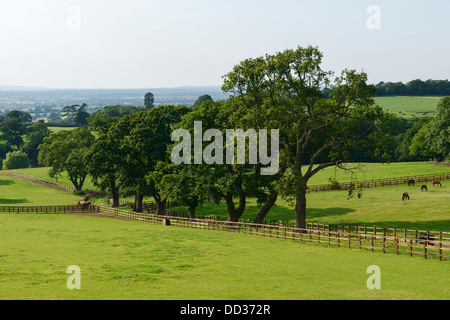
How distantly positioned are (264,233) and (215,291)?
19.9 metres

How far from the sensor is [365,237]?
114 feet

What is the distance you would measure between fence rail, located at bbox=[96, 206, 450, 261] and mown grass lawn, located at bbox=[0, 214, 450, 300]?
91 centimetres

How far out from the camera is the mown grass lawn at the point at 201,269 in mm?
20155

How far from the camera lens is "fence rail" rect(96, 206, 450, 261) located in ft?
97.1

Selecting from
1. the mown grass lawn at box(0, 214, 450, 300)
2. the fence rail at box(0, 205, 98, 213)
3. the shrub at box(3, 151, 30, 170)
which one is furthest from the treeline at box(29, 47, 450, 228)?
the shrub at box(3, 151, 30, 170)

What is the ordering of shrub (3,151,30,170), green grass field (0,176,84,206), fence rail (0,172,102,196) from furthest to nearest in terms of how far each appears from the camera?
shrub (3,151,30,170), fence rail (0,172,102,196), green grass field (0,176,84,206)

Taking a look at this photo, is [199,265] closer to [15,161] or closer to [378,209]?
[378,209]

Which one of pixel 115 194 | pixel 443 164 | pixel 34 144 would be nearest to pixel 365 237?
pixel 115 194

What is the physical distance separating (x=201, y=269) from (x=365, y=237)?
45.6 feet

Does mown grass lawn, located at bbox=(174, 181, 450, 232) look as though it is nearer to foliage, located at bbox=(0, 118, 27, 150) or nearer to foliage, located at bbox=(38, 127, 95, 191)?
foliage, located at bbox=(38, 127, 95, 191)

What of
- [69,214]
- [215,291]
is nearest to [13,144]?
[69,214]
